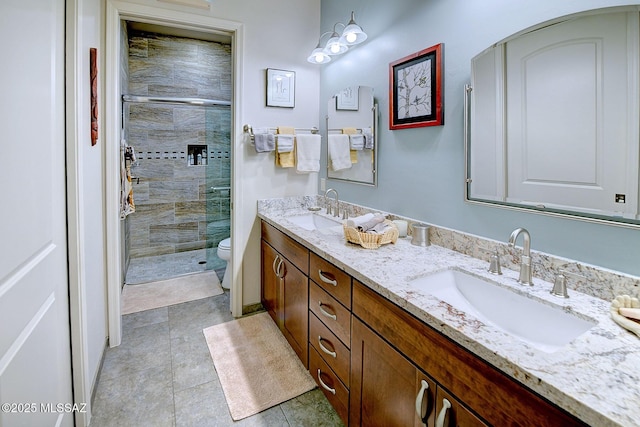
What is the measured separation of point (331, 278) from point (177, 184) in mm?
3291

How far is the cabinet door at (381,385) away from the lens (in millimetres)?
1004

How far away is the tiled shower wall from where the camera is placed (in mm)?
3764

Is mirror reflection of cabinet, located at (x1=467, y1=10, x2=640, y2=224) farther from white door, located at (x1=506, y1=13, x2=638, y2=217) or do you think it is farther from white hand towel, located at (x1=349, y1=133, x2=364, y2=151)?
white hand towel, located at (x1=349, y1=133, x2=364, y2=151)

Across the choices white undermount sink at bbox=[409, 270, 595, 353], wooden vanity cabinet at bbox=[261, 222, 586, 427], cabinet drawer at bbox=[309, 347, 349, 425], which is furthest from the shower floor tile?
white undermount sink at bbox=[409, 270, 595, 353]

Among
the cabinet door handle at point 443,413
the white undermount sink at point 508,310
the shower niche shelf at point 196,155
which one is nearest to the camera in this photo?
the cabinet door handle at point 443,413

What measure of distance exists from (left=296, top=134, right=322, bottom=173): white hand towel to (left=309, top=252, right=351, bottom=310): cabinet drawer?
3.50 ft

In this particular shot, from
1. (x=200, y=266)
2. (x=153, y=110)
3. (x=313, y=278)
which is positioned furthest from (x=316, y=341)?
(x=153, y=110)

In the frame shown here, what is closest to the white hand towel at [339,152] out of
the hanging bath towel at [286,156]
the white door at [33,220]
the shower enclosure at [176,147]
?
the hanging bath towel at [286,156]

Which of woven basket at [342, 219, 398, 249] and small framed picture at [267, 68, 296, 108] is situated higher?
small framed picture at [267, 68, 296, 108]

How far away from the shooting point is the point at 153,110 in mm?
3840

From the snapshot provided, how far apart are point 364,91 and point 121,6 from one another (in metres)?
1.64

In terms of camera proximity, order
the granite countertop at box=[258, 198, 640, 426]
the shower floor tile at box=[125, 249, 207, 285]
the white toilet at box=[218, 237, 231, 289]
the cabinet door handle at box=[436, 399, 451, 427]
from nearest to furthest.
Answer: the granite countertop at box=[258, 198, 640, 426] → the cabinet door handle at box=[436, 399, 451, 427] → the white toilet at box=[218, 237, 231, 289] → the shower floor tile at box=[125, 249, 207, 285]

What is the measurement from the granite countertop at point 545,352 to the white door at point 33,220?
1.06 metres

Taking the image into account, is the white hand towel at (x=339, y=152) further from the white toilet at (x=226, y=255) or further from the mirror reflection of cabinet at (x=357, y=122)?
the white toilet at (x=226, y=255)
